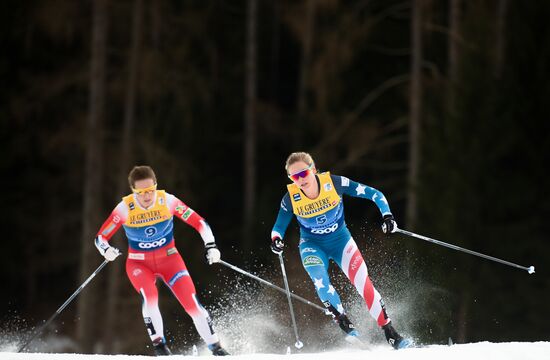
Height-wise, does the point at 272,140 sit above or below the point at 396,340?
above

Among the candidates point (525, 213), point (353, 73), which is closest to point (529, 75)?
point (525, 213)

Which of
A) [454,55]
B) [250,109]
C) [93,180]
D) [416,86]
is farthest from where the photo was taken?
[250,109]

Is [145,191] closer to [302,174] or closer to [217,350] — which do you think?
[302,174]

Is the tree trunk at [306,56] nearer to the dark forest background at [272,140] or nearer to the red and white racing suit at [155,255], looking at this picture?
the dark forest background at [272,140]

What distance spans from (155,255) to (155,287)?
0.86ft

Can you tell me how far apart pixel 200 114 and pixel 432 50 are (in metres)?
5.75

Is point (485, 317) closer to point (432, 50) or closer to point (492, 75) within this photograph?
point (492, 75)

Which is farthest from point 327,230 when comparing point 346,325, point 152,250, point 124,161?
point 124,161

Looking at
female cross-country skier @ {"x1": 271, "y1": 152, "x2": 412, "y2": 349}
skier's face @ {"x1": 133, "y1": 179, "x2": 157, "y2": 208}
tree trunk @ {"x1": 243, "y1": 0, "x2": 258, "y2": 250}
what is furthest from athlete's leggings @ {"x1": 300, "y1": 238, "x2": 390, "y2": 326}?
tree trunk @ {"x1": 243, "y1": 0, "x2": 258, "y2": 250}

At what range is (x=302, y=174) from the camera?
732 centimetres

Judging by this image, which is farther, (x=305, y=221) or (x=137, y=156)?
(x=137, y=156)

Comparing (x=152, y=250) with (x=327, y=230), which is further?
(x=327, y=230)

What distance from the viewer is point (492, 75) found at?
16000 millimetres

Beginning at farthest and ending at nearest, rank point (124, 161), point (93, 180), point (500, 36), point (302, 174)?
point (124, 161) < point (500, 36) < point (93, 180) < point (302, 174)
